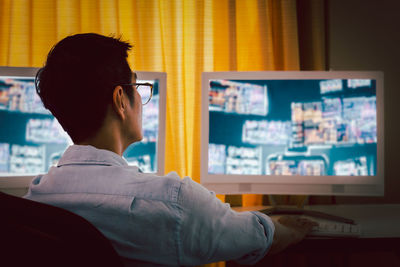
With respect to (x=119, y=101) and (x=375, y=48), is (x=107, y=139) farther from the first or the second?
(x=375, y=48)

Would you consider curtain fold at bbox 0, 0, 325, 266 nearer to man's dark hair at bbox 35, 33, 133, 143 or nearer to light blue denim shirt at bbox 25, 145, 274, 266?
man's dark hair at bbox 35, 33, 133, 143

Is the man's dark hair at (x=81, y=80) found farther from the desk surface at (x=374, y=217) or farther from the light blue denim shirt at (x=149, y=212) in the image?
the desk surface at (x=374, y=217)

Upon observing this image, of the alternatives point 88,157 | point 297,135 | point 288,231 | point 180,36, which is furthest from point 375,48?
point 88,157

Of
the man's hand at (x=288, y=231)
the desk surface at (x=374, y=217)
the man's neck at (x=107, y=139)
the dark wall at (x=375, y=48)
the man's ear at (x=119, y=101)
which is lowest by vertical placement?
the desk surface at (x=374, y=217)

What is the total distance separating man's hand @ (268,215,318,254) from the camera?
2.71ft

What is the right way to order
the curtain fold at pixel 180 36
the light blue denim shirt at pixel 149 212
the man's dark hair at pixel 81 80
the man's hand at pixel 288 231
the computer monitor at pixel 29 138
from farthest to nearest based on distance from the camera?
the curtain fold at pixel 180 36, the computer monitor at pixel 29 138, the man's hand at pixel 288 231, the man's dark hair at pixel 81 80, the light blue denim shirt at pixel 149 212

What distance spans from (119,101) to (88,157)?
0.49 ft

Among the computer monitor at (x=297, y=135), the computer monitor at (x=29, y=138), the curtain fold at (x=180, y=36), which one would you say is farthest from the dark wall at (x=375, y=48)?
the computer monitor at (x=29, y=138)

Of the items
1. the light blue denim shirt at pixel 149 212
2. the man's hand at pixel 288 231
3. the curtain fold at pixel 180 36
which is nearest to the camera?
the light blue denim shirt at pixel 149 212

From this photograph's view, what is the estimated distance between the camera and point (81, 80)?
689 millimetres

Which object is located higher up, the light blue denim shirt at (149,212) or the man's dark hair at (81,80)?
the man's dark hair at (81,80)

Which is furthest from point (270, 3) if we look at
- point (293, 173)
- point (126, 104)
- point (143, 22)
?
point (126, 104)

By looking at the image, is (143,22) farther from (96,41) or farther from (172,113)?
(96,41)

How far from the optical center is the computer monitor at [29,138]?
1.27 m
